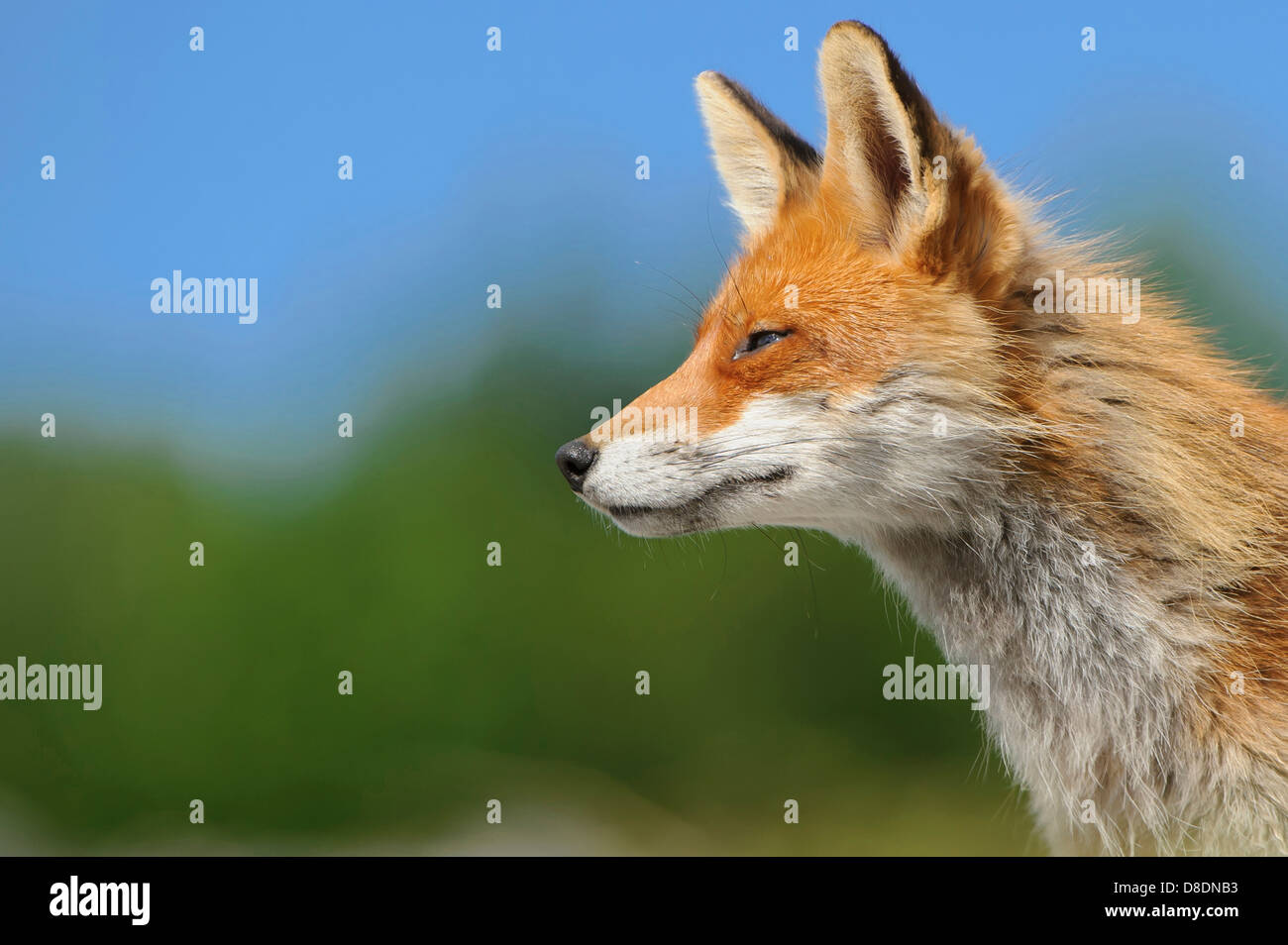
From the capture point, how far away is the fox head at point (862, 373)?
4859mm

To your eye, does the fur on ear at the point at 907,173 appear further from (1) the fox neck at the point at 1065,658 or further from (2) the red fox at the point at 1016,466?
(1) the fox neck at the point at 1065,658

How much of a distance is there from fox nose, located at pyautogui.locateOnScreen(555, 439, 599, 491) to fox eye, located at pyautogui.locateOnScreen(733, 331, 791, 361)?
88cm

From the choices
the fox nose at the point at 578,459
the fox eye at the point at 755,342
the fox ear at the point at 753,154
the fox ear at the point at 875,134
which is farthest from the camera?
the fox ear at the point at 753,154

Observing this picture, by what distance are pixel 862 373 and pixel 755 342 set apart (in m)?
0.61

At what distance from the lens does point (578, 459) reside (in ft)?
16.4

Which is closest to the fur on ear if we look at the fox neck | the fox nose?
the fox neck

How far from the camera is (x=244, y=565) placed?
17109 mm

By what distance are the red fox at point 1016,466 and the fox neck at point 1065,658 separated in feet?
0.04

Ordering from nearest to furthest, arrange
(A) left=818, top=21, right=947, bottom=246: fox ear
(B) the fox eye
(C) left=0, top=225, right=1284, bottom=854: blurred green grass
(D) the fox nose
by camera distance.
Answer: (A) left=818, top=21, right=947, bottom=246: fox ear < (D) the fox nose < (B) the fox eye < (C) left=0, top=225, right=1284, bottom=854: blurred green grass

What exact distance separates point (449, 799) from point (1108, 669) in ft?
39.4

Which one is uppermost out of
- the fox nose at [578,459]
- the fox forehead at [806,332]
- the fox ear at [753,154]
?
the fox ear at [753,154]

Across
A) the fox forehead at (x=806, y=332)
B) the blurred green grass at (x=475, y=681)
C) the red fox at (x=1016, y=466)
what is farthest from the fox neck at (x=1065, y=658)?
the blurred green grass at (x=475, y=681)

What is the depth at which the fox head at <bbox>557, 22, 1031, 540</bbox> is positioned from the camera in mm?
4859

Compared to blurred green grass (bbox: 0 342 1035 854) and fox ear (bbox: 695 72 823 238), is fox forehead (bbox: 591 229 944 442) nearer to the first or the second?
fox ear (bbox: 695 72 823 238)
